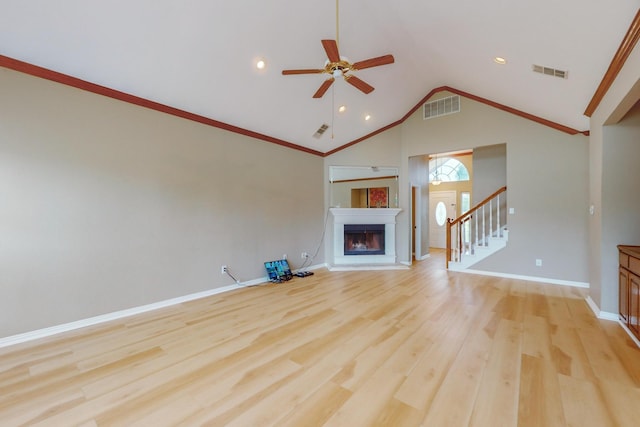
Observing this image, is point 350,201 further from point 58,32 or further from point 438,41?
point 58,32

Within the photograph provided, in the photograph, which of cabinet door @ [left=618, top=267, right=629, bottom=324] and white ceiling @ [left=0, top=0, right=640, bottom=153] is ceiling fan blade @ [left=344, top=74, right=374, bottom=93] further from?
cabinet door @ [left=618, top=267, right=629, bottom=324]

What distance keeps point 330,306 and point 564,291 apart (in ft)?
12.5

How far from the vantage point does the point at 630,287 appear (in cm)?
267

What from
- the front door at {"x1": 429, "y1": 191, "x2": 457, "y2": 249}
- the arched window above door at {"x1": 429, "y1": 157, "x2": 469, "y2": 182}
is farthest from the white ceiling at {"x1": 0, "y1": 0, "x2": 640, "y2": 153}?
the front door at {"x1": 429, "y1": 191, "x2": 457, "y2": 249}

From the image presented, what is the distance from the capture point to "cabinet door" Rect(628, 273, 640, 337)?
8.18 feet

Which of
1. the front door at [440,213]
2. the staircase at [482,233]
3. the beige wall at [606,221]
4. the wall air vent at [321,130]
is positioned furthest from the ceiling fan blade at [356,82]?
the front door at [440,213]

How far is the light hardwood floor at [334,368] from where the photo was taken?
1.68 metres

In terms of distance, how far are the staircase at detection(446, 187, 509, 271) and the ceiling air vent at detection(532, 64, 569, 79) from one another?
103 inches

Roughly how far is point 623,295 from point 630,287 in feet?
0.94

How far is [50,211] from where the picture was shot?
2.81m

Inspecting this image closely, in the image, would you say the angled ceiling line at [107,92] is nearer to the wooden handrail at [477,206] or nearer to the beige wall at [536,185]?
Answer: the beige wall at [536,185]

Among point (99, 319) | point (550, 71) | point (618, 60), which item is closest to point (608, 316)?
point (618, 60)

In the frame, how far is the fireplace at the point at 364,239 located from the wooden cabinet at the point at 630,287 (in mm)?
3909

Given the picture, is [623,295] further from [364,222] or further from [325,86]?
[364,222]
